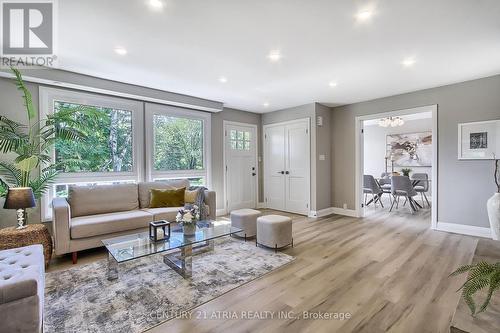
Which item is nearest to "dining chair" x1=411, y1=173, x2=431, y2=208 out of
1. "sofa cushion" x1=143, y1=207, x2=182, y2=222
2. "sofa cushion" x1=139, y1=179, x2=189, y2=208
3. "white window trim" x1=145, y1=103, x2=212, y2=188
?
"white window trim" x1=145, y1=103, x2=212, y2=188

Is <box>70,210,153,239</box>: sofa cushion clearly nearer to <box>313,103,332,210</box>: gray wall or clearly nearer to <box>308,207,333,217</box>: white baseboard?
<box>308,207,333,217</box>: white baseboard

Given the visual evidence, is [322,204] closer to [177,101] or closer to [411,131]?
[177,101]

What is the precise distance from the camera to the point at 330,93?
4.46 meters

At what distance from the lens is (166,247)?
2348 millimetres

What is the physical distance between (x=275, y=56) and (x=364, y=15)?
3.54 ft

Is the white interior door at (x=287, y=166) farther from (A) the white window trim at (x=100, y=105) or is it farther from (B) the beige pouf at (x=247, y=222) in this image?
(A) the white window trim at (x=100, y=105)

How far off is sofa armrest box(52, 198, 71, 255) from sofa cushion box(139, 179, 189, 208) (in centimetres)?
115

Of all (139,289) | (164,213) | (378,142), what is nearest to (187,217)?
(139,289)

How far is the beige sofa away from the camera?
2812mm

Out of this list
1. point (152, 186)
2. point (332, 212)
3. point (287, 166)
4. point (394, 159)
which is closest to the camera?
point (152, 186)

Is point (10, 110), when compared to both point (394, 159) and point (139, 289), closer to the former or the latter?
point (139, 289)

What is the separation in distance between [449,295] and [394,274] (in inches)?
19.0

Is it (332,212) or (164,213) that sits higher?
(164,213)

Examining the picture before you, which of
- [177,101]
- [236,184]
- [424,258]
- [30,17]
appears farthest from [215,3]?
[236,184]
